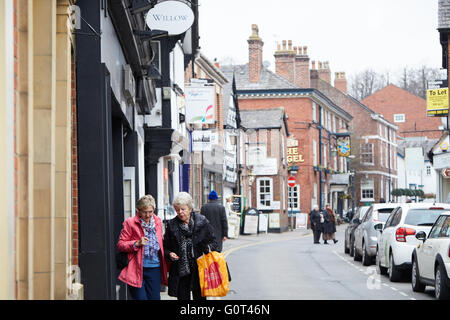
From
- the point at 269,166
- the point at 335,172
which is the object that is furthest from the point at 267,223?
the point at 335,172

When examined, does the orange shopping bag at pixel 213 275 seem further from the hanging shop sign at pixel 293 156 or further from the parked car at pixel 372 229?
the hanging shop sign at pixel 293 156

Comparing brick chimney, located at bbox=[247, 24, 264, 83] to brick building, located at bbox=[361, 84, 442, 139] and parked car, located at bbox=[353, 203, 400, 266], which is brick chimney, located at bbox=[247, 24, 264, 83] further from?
brick building, located at bbox=[361, 84, 442, 139]

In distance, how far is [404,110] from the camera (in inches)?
4026

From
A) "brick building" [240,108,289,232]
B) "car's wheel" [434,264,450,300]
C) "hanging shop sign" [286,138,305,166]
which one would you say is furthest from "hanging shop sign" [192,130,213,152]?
"hanging shop sign" [286,138,305,166]

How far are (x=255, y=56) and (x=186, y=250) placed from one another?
5146 cm

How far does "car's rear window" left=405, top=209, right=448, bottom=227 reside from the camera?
57.8 feet

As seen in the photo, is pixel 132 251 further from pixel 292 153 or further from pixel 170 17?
pixel 292 153

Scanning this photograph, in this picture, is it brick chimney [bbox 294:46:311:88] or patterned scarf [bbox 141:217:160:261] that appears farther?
brick chimney [bbox 294:46:311:88]

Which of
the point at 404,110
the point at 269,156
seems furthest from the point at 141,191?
the point at 404,110

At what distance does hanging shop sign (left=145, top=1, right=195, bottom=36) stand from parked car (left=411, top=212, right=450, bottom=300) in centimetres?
641

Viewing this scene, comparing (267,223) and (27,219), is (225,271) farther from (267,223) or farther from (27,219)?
(267,223)

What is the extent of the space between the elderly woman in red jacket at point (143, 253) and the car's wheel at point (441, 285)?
5.00m
